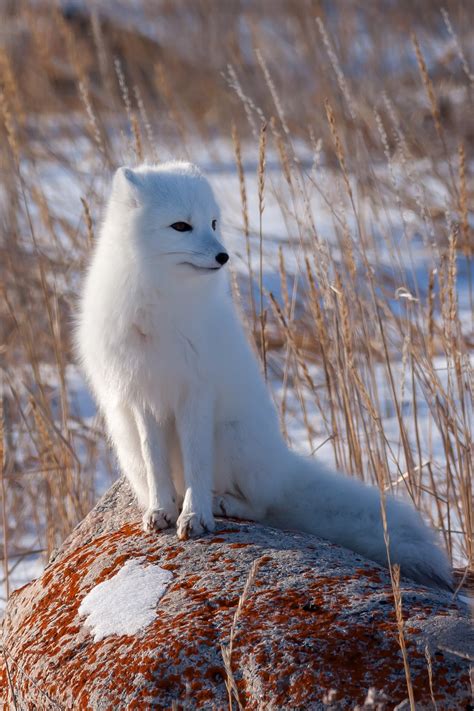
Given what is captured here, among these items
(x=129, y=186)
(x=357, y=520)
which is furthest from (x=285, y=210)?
(x=357, y=520)

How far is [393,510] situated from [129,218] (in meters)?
1.01

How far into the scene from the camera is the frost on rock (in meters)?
1.99

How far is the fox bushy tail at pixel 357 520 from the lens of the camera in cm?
229

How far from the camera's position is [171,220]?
2.39 m

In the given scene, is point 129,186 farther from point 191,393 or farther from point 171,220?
point 191,393

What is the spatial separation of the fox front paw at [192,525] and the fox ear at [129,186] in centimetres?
81

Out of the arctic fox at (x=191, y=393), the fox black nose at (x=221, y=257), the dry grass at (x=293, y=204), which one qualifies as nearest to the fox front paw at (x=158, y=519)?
the arctic fox at (x=191, y=393)

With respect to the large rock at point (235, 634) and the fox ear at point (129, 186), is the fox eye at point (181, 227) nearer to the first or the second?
the fox ear at point (129, 186)

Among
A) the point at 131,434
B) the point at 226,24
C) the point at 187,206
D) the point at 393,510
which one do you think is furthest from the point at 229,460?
the point at 226,24

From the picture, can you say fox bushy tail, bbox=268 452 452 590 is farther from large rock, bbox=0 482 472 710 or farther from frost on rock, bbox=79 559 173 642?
frost on rock, bbox=79 559 173 642

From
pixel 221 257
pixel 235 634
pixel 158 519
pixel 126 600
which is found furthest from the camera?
pixel 158 519

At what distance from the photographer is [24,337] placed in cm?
345

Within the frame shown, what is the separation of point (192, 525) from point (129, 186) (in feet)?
2.91

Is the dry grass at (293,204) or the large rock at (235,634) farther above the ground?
the dry grass at (293,204)
